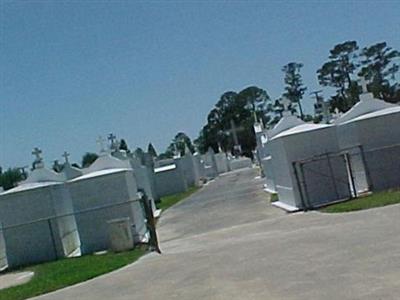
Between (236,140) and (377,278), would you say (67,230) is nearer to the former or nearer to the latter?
(377,278)

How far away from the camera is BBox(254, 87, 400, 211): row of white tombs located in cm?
2352

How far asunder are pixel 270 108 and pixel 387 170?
108m

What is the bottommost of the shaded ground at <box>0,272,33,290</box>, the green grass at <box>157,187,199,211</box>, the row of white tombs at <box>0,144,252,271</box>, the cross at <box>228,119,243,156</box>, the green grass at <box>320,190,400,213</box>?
the green grass at <box>320,190,400,213</box>

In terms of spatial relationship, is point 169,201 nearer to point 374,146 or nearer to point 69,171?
point 69,171

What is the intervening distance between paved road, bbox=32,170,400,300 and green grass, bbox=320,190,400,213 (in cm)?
73

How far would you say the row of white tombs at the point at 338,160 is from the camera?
Answer: 77.2ft

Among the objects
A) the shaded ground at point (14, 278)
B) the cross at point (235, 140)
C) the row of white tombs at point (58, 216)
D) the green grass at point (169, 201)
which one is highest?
the cross at point (235, 140)

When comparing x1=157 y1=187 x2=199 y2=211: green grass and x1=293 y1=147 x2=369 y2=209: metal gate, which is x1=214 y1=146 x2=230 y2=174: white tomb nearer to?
x1=157 y1=187 x2=199 y2=211: green grass

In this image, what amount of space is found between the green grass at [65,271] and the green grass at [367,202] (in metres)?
5.97

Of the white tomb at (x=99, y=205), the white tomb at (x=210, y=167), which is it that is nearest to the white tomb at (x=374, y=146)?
the white tomb at (x=99, y=205)

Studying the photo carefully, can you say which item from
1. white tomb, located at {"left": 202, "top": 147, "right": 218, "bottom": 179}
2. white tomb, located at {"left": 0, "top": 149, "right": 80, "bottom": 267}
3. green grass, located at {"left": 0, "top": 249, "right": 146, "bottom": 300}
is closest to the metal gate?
green grass, located at {"left": 0, "top": 249, "right": 146, "bottom": 300}

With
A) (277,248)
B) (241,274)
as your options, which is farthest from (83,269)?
(241,274)

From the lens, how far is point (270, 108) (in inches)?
5207

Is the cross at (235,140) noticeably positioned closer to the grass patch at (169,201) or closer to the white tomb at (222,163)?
the white tomb at (222,163)
